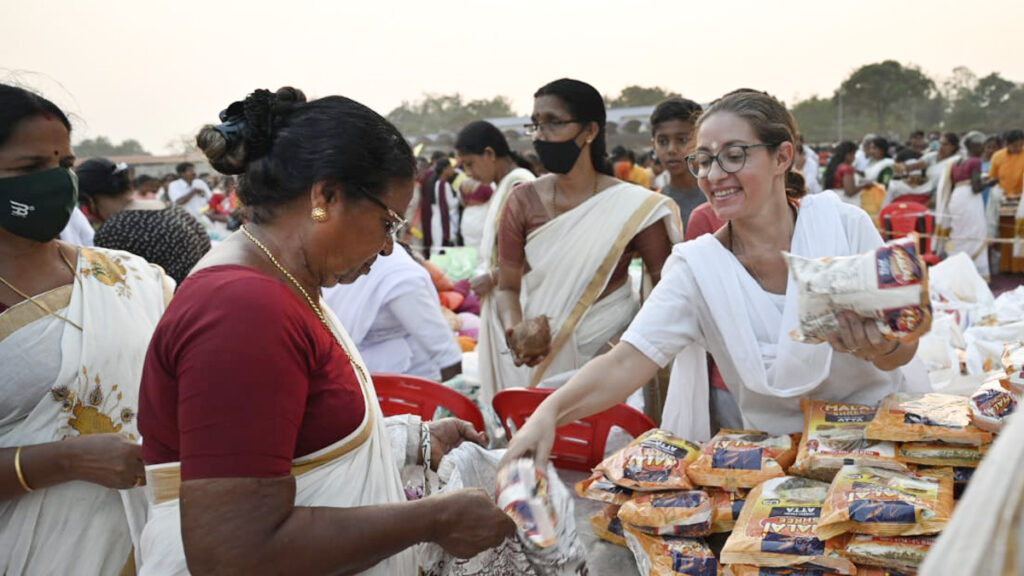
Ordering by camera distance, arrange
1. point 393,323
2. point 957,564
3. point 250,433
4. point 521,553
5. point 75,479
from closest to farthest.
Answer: point 957,564 → point 250,433 → point 521,553 → point 75,479 → point 393,323

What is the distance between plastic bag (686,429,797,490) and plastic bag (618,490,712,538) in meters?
0.05

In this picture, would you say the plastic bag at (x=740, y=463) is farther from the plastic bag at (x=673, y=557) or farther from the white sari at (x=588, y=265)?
the white sari at (x=588, y=265)

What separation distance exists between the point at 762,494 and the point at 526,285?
75.0 inches

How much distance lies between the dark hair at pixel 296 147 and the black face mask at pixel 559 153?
1.80 meters

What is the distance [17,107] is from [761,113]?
1.81 metres

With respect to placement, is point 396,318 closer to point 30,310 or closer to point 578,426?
point 578,426

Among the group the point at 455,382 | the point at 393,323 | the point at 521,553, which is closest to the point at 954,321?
the point at 455,382

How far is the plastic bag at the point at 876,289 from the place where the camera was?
1.32 m

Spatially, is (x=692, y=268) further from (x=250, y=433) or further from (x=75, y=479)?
(x=75, y=479)

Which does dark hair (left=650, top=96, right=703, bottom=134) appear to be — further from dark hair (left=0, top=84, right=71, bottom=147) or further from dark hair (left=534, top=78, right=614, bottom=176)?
dark hair (left=0, top=84, right=71, bottom=147)

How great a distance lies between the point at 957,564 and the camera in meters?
0.62

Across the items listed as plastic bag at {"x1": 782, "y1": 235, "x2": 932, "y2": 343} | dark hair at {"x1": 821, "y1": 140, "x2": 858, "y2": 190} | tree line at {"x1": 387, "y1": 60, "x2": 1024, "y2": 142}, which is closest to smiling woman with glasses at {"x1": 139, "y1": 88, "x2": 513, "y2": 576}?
plastic bag at {"x1": 782, "y1": 235, "x2": 932, "y2": 343}

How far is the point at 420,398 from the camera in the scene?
8.14 feet

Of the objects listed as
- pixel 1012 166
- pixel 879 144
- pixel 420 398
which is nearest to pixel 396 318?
pixel 420 398
